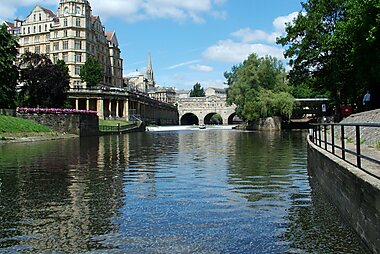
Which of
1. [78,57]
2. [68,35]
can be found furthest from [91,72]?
[68,35]

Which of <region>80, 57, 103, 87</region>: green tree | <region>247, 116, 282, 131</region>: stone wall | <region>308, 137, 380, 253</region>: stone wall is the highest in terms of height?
<region>80, 57, 103, 87</region>: green tree

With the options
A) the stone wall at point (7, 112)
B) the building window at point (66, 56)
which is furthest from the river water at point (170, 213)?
the building window at point (66, 56)

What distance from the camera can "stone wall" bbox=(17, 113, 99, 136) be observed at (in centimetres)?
5403

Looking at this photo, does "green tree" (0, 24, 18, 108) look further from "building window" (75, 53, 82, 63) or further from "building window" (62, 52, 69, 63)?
"building window" (62, 52, 69, 63)

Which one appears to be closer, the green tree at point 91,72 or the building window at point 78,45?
the green tree at point 91,72

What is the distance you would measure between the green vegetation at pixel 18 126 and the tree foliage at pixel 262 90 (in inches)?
1331

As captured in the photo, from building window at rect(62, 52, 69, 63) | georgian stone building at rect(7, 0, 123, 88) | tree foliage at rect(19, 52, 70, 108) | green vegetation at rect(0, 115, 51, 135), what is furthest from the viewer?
building window at rect(62, 52, 69, 63)

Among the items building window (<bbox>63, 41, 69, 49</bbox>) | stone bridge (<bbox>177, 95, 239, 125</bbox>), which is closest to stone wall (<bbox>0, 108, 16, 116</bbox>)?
building window (<bbox>63, 41, 69, 49</bbox>)

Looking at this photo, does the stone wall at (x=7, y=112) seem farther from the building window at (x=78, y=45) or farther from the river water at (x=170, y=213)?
the building window at (x=78, y=45)

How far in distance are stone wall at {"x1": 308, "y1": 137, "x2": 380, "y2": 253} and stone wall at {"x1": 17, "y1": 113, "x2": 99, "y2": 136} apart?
160 ft

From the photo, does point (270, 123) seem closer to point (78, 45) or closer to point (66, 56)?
point (78, 45)

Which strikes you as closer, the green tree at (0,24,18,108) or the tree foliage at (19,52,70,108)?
the green tree at (0,24,18,108)

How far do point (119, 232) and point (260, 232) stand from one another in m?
2.70

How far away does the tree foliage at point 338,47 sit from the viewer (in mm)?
26203
